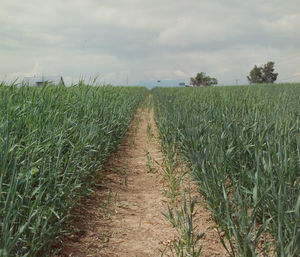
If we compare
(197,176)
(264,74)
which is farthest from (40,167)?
(264,74)

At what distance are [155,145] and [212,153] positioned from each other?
10.3ft

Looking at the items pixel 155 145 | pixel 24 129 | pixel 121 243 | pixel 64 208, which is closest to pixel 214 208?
pixel 121 243

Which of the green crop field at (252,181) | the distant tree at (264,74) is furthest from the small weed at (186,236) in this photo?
the distant tree at (264,74)

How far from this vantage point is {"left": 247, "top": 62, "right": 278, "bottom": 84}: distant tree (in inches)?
2287

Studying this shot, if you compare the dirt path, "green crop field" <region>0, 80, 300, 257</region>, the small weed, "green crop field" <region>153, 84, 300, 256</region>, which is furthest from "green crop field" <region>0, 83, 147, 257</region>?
"green crop field" <region>153, 84, 300, 256</region>

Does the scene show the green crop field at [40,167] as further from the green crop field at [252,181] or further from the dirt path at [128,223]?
the green crop field at [252,181]

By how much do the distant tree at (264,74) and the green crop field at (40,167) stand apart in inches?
2340

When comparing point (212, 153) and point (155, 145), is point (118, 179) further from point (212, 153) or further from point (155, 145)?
point (155, 145)

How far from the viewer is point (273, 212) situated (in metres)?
1.72

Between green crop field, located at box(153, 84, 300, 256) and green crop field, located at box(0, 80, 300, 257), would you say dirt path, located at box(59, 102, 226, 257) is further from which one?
green crop field, located at box(153, 84, 300, 256)

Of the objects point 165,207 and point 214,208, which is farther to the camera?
point 165,207

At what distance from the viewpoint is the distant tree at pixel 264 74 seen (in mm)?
58084

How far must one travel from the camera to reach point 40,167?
6.20ft

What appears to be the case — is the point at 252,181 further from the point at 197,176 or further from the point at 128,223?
the point at 128,223
